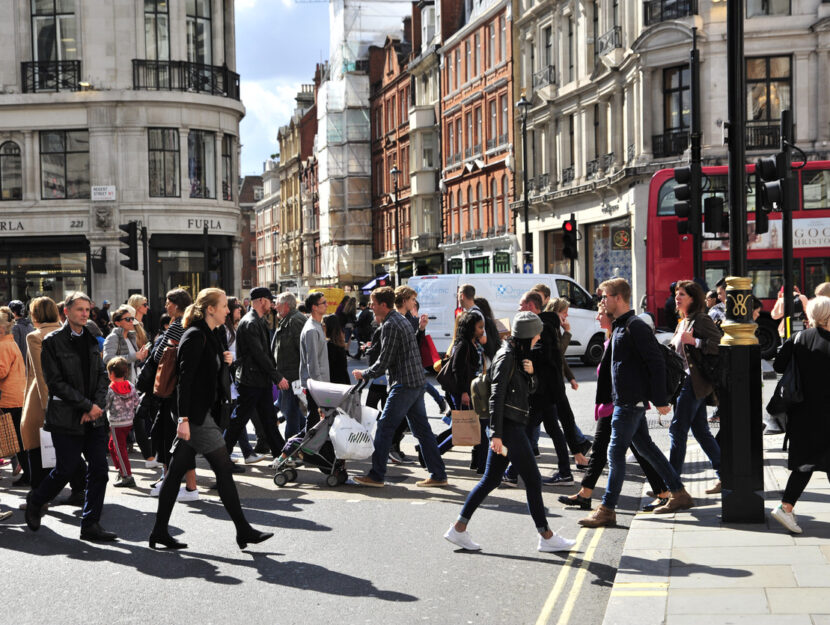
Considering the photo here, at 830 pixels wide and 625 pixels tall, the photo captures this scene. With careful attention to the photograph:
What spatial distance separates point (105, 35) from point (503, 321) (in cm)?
2731

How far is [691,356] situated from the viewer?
367 inches

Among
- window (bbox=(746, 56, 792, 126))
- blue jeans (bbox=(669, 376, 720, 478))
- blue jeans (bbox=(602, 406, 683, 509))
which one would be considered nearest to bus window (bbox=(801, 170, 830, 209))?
window (bbox=(746, 56, 792, 126))

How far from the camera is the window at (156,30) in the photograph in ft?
119

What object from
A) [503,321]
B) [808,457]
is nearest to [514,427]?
[808,457]

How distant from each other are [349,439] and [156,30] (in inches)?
1142

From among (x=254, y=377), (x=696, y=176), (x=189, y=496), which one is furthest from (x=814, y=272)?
(x=189, y=496)

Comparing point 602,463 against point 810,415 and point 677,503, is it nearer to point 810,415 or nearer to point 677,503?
point 677,503

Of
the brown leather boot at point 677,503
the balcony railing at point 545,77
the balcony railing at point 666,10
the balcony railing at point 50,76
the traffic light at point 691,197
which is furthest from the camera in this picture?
the balcony railing at point 545,77

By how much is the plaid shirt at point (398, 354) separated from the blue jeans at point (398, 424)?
3.9 inches

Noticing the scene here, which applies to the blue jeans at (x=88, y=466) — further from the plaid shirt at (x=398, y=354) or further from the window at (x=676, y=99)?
the window at (x=676, y=99)

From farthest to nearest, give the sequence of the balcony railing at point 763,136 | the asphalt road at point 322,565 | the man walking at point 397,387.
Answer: the balcony railing at point 763,136
the man walking at point 397,387
the asphalt road at point 322,565

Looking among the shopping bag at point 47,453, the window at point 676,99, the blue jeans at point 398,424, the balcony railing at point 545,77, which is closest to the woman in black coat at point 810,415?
the blue jeans at point 398,424

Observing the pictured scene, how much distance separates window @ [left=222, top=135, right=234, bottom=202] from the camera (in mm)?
37875

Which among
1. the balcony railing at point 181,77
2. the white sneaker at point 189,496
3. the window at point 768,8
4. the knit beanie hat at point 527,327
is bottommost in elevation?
the white sneaker at point 189,496
